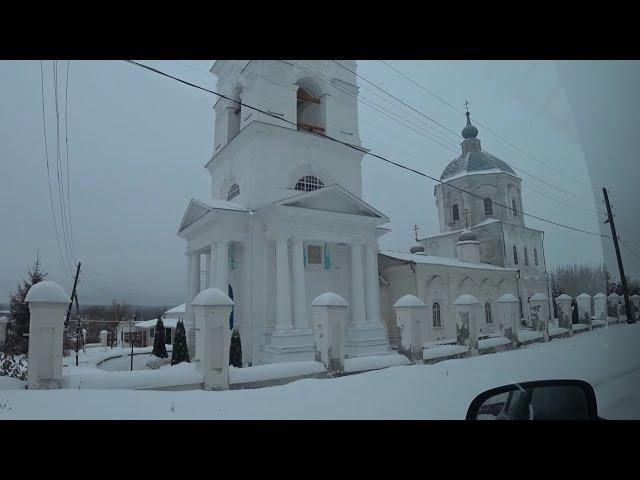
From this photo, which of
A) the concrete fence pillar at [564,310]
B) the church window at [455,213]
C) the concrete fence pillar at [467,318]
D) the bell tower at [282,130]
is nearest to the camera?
the concrete fence pillar at [564,310]

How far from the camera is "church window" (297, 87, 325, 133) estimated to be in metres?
8.98

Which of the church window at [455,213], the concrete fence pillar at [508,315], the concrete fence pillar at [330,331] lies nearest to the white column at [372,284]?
the concrete fence pillar at [508,315]

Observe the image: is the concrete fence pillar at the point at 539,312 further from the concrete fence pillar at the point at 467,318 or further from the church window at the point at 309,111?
the church window at the point at 309,111

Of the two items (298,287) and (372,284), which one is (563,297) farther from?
(298,287)

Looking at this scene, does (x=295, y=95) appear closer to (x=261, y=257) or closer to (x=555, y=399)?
(x=261, y=257)

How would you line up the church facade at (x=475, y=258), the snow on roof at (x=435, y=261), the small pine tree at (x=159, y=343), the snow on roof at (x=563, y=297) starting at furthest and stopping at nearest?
the snow on roof at (x=435, y=261)
the church facade at (x=475, y=258)
the small pine tree at (x=159, y=343)
the snow on roof at (x=563, y=297)

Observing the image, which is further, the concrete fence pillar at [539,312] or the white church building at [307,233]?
the white church building at [307,233]

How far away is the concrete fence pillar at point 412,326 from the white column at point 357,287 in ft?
7.55

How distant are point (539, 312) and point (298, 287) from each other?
4.25 m

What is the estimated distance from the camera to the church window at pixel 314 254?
7508mm

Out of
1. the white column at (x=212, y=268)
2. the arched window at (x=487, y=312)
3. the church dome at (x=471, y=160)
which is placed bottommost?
the arched window at (x=487, y=312)

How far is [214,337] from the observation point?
3.79 metres
